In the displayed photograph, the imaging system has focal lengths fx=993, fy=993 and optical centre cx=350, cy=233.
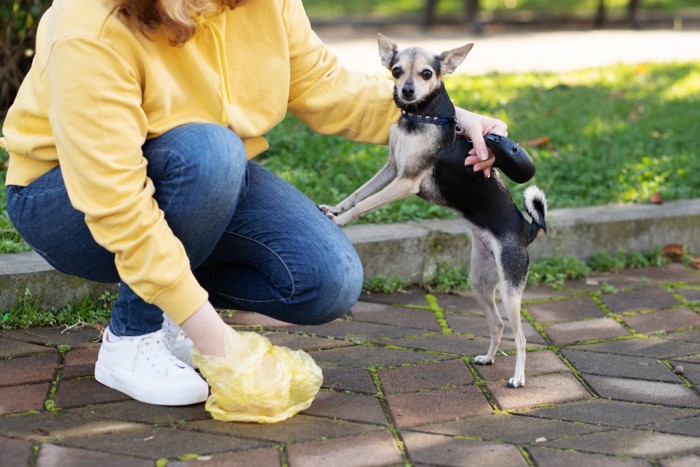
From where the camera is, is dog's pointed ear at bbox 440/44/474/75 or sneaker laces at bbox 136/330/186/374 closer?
sneaker laces at bbox 136/330/186/374

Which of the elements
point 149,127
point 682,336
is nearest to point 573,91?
point 682,336

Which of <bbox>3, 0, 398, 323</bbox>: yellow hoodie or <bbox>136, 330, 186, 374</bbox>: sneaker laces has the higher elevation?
<bbox>3, 0, 398, 323</bbox>: yellow hoodie

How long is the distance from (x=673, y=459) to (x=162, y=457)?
137 cm

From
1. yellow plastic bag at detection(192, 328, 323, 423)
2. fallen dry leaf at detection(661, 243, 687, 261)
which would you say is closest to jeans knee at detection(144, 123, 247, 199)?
yellow plastic bag at detection(192, 328, 323, 423)

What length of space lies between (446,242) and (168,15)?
6.79 feet

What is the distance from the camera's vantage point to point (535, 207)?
3365 millimetres

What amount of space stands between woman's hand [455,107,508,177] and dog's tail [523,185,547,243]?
0.20 metres

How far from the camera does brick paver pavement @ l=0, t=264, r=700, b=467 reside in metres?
2.68

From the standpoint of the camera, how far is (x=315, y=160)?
17.0 feet

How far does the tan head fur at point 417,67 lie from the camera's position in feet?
10.8

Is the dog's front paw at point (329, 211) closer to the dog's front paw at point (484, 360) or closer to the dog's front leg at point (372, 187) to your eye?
the dog's front leg at point (372, 187)

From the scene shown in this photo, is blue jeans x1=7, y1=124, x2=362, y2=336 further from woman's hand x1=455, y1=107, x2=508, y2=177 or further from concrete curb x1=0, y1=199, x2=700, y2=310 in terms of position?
concrete curb x1=0, y1=199, x2=700, y2=310

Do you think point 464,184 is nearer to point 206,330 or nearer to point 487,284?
point 487,284

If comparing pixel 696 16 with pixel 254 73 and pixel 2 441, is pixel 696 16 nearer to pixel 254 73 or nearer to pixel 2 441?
pixel 254 73
